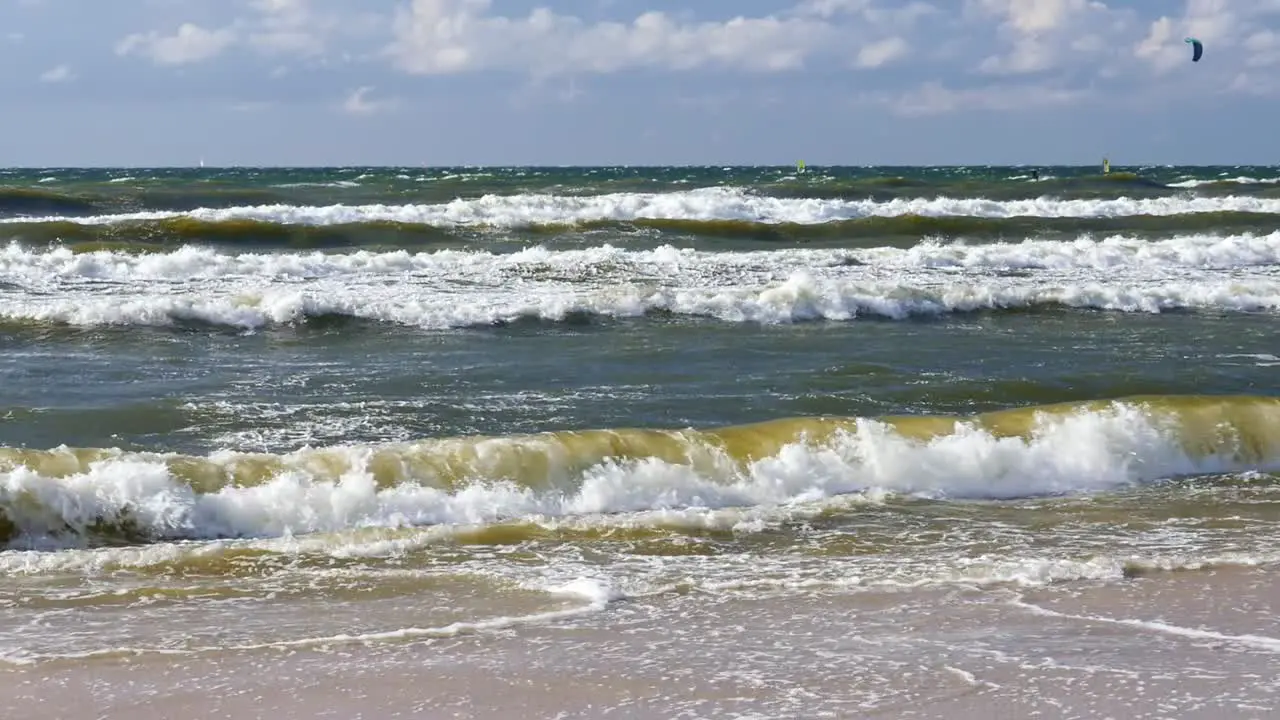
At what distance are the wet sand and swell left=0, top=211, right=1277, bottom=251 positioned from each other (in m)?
16.8

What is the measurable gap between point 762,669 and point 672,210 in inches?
1010

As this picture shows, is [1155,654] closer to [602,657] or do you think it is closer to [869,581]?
[869,581]

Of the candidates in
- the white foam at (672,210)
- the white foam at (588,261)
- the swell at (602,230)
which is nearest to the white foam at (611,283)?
the white foam at (588,261)

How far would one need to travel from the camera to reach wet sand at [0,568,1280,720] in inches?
167

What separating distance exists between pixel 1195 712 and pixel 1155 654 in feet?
2.05

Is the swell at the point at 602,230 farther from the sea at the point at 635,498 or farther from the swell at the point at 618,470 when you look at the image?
the swell at the point at 618,470

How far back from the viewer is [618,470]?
7879 mm

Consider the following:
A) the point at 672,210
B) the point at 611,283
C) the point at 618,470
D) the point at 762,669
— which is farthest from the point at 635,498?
the point at 672,210

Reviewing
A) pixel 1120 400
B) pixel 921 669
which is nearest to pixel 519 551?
pixel 921 669

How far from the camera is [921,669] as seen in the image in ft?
15.1

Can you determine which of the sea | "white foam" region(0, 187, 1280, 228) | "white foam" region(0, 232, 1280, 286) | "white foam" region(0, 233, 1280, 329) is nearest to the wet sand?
the sea

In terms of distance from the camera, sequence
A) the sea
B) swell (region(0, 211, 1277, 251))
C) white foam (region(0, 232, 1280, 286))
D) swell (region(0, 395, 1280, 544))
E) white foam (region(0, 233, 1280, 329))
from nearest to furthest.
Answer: the sea → swell (region(0, 395, 1280, 544)) → white foam (region(0, 233, 1280, 329)) → white foam (region(0, 232, 1280, 286)) → swell (region(0, 211, 1277, 251))

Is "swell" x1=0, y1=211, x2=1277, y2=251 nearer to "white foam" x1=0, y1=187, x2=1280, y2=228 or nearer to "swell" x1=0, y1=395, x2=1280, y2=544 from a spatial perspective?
"white foam" x1=0, y1=187, x2=1280, y2=228

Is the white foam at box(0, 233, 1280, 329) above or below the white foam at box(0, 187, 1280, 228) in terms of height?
below
